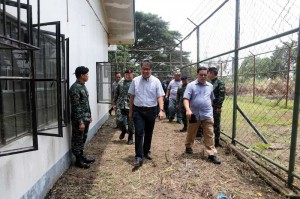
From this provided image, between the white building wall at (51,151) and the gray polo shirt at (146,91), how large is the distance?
1.18m

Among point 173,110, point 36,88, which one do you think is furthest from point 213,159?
point 173,110

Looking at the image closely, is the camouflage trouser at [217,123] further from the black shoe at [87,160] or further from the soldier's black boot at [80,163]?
the soldier's black boot at [80,163]

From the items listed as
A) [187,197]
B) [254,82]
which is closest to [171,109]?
[254,82]

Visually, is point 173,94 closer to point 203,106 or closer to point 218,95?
point 218,95

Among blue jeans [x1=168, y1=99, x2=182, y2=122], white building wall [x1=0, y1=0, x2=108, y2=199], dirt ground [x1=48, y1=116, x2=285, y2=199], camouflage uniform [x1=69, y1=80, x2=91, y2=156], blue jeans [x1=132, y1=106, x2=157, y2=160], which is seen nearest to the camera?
white building wall [x1=0, y1=0, x2=108, y2=199]

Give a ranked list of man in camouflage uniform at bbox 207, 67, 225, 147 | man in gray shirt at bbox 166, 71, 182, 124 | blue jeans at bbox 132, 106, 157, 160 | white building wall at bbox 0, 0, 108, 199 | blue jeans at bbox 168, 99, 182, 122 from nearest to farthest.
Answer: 1. white building wall at bbox 0, 0, 108, 199
2. blue jeans at bbox 132, 106, 157, 160
3. man in camouflage uniform at bbox 207, 67, 225, 147
4. man in gray shirt at bbox 166, 71, 182, 124
5. blue jeans at bbox 168, 99, 182, 122

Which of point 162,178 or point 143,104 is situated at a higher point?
point 143,104

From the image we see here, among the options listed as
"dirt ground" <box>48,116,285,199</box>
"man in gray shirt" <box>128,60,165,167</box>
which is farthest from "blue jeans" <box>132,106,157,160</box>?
"dirt ground" <box>48,116,285,199</box>

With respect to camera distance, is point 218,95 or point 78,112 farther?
point 218,95

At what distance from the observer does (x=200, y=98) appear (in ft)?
16.6

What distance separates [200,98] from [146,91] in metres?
0.98

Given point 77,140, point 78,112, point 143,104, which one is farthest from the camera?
point 143,104

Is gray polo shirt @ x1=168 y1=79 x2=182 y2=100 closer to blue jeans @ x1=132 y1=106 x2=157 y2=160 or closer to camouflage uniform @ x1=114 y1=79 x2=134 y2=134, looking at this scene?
camouflage uniform @ x1=114 y1=79 x2=134 y2=134

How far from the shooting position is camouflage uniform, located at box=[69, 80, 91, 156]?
4465 millimetres
